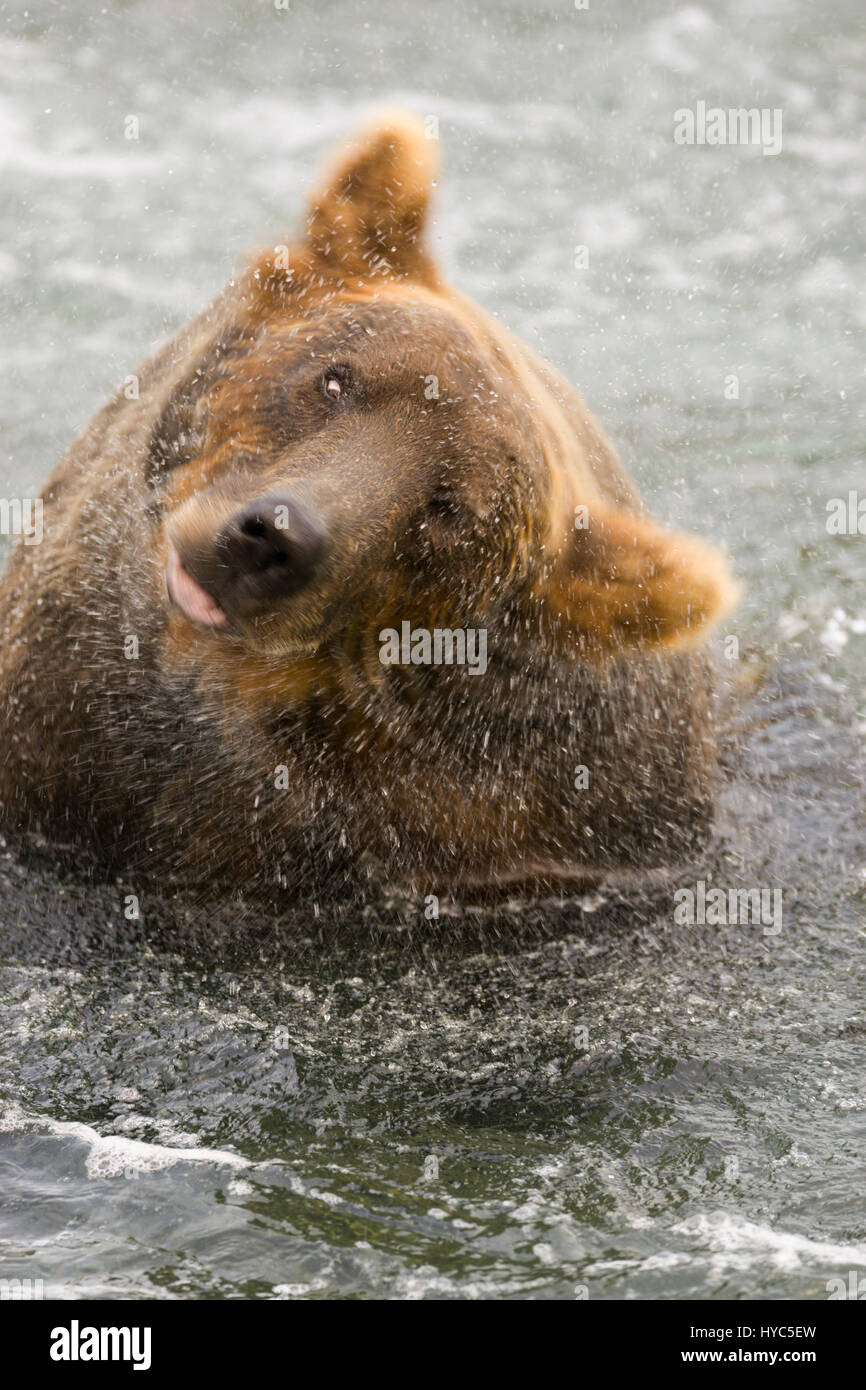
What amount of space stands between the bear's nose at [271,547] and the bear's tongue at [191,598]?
0.84 feet

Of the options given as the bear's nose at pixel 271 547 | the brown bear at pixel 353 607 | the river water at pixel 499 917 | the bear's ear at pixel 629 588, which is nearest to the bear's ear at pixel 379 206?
the brown bear at pixel 353 607

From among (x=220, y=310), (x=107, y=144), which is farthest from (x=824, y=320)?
(x=220, y=310)

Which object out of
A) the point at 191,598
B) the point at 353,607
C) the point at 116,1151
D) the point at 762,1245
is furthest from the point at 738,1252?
the point at 191,598

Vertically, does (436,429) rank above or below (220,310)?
below

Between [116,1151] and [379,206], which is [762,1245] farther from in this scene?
[379,206]

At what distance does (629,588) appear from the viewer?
476 cm

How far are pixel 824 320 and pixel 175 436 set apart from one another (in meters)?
7.16

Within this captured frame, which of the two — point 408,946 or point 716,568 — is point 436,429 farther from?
point 408,946

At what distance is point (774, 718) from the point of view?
6.73 metres

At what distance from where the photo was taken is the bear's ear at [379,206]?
5191 millimetres

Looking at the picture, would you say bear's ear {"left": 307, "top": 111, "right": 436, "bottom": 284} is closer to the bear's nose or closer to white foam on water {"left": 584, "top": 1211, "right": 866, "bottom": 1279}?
the bear's nose

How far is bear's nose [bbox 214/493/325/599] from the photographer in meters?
4.25

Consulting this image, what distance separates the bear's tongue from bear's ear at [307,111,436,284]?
1.13 m
